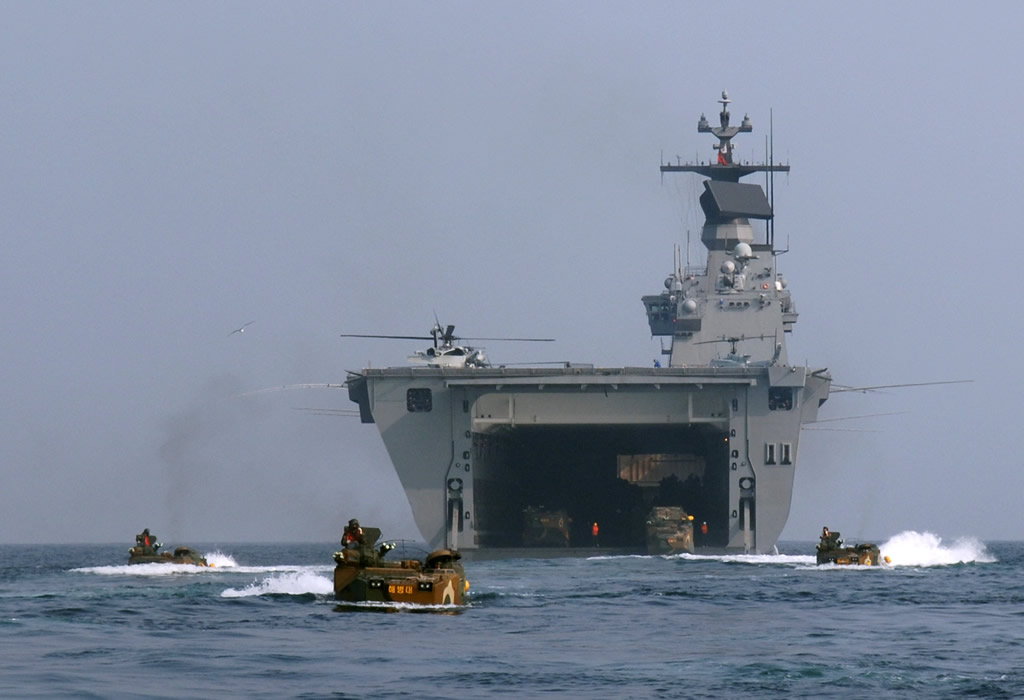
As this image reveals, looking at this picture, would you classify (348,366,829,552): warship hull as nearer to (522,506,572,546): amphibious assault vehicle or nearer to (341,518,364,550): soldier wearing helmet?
(522,506,572,546): amphibious assault vehicle

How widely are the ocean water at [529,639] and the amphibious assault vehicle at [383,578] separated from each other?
0.40 m

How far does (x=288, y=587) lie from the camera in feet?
129

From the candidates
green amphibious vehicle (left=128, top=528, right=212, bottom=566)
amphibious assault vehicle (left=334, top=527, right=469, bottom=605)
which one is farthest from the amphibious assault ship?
amphibious assault vehicle (left=334, top=527, right=469, bottom=605)

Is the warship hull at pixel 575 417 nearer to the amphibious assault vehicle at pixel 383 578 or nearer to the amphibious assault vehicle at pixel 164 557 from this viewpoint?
the amphibious assault vehicle at pixel 164 557

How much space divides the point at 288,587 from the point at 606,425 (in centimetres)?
1995

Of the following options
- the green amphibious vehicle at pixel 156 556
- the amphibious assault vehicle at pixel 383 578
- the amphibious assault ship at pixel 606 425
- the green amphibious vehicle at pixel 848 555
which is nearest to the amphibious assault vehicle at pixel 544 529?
the amphibious assault ship at pixel 606 425

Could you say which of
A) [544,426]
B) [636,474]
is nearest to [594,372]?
[544,426]

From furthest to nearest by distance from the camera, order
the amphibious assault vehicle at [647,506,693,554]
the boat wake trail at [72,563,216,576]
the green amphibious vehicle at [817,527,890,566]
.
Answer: the amphibious assault vehicle at [647,506,693,554] < the green amphibious vehicle at [817,527,890,566] < the boat wake trail at [72,563,216,576]

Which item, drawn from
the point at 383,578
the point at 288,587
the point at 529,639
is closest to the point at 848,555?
the point at 288,587

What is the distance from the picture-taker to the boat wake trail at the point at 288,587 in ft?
122

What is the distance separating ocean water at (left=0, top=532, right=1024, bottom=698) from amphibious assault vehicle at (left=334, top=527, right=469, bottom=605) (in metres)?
0.40

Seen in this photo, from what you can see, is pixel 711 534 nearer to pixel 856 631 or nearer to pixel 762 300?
pixel 762 300

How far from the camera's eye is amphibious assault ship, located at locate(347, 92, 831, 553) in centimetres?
5481

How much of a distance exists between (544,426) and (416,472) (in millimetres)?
4844
